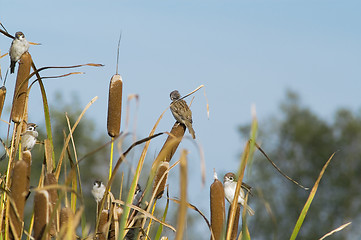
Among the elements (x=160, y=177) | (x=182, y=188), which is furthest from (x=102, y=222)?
(x=182, y=188)

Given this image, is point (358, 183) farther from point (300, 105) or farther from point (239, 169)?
point (239, 169)

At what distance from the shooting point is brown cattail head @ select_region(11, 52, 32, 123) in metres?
3.44

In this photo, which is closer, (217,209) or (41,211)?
(41,211)

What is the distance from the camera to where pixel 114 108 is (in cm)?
347

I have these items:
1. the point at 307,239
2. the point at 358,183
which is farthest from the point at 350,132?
the point at 307,239

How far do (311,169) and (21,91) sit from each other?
143ft

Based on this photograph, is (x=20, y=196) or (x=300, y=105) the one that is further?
(x=300, y=105)

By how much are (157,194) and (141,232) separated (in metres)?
0.21

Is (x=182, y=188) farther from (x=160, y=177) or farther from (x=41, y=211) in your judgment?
(x=160, y=177)

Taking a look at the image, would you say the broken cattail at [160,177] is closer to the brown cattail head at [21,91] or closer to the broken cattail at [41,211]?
the brown cattail head at [21,91]

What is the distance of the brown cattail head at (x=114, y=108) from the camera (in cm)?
348

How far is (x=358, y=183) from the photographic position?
144 ft

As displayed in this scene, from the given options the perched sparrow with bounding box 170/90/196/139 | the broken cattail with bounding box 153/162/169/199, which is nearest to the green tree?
the perched sparrow with bounding box 170/90/196/139

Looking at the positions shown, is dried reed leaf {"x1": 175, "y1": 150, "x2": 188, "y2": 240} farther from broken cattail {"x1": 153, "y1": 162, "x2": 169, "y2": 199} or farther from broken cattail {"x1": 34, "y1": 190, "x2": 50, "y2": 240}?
broken cattail {"x1": 153, "y1": 162, "x2": 169, "y2": 199}
